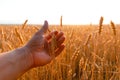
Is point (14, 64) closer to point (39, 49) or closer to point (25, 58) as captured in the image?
point (25, 58)

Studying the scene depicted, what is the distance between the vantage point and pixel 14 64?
1.48m

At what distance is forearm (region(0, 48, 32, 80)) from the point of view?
1.42 m

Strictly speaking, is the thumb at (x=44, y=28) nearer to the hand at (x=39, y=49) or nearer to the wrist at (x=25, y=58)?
the hand at (x=39, y=49)

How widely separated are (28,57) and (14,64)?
0.10m

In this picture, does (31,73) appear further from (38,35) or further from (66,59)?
(66,59)

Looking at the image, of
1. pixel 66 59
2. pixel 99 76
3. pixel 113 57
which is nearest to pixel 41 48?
pixel 66 59

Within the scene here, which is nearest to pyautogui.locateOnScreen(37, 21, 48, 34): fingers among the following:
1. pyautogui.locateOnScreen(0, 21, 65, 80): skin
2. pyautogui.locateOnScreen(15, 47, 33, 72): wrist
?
pyautogui.locateOnScreen(0, 21, 65, 80): skin

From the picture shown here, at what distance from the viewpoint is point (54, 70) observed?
1497 millimetres

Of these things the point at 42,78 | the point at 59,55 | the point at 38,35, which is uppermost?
the point at 38,35

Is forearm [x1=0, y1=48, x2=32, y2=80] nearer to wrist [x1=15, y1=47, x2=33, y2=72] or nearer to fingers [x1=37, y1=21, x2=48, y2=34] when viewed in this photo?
wrist [x1=15, y1=47, x2=33, y2=72]

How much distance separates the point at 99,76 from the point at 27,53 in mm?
426

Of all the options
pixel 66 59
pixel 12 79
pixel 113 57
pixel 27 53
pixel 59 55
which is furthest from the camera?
pixel 113 57

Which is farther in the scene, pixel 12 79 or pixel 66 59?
pixel 66 59

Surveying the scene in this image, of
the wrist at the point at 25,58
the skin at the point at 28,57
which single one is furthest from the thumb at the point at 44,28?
the wrist at the point at 25,58
